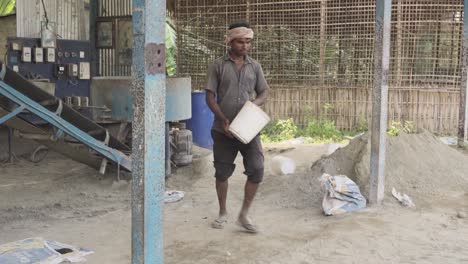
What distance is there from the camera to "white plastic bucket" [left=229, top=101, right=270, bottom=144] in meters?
4.49

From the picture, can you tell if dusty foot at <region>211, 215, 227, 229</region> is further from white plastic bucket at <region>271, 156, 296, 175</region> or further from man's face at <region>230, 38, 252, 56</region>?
white plastic bucket at <region>271, 156, 296, 175</region>

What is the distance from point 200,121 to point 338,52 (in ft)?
11.6

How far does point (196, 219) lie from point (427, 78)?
6684 mm

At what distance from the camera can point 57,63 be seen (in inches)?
341

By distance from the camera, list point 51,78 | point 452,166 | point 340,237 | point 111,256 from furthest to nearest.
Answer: point 51,78
point 452,166
point 340,237
point 111,256

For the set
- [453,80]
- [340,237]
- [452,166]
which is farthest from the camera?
[453,80]

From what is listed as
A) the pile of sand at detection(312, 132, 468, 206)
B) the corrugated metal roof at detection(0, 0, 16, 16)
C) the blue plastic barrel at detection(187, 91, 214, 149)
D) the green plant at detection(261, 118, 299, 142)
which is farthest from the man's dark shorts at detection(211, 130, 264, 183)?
the corrugated metal roof at detection(0, 0, 16, 16)

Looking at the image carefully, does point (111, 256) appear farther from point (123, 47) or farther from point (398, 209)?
point (123, 47)

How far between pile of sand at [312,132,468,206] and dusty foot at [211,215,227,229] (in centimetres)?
162

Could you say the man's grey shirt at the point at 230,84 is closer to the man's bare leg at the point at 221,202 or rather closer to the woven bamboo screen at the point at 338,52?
the man's bare leg at the point at 221,202

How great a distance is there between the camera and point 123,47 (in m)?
9.28

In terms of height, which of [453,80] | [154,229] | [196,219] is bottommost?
[196,219]

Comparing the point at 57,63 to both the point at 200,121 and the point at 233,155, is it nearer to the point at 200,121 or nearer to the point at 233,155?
the point at 200,121

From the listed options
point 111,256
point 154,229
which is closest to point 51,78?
point 111,256
